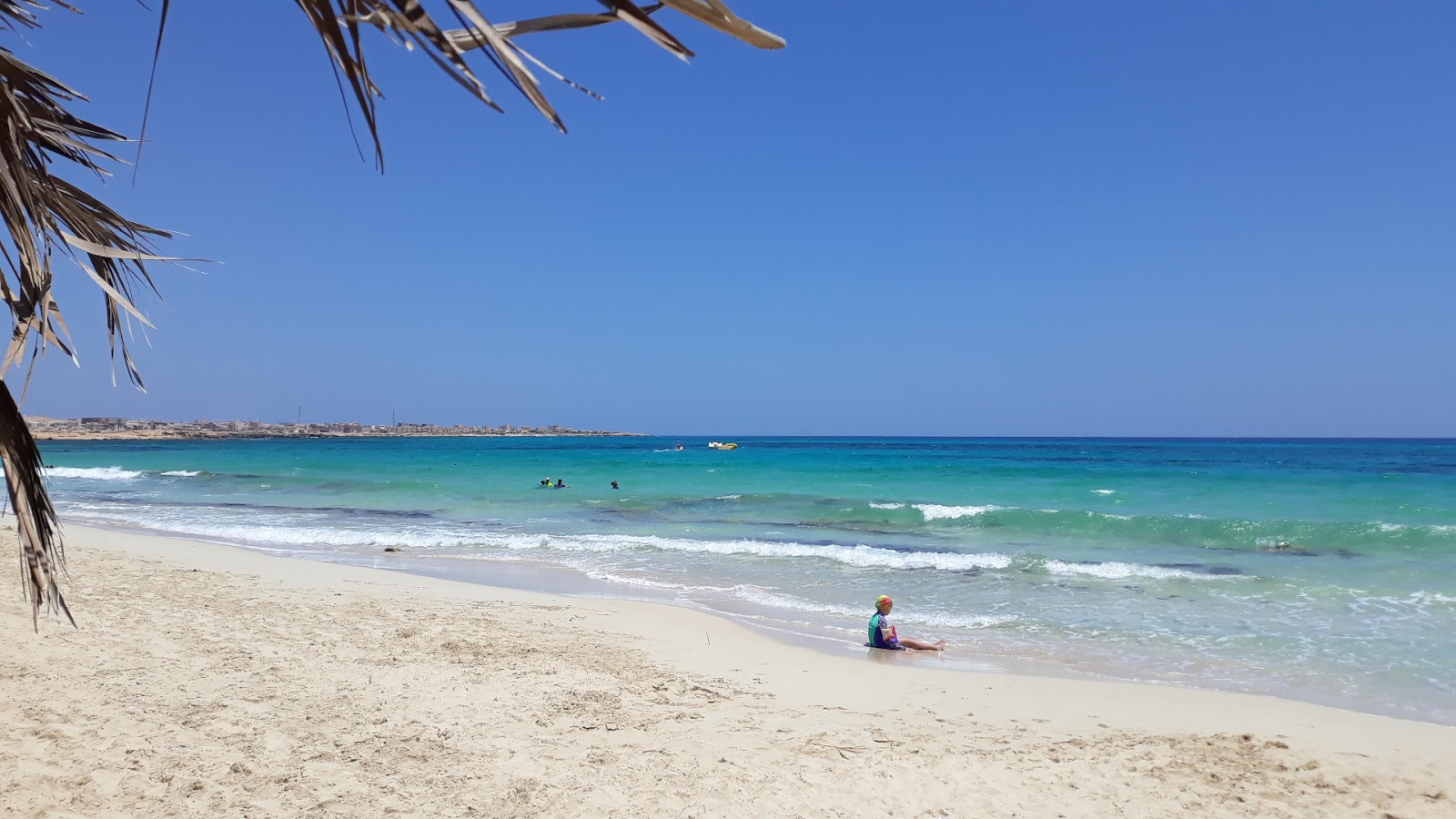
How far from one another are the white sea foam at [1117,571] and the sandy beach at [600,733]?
612cm

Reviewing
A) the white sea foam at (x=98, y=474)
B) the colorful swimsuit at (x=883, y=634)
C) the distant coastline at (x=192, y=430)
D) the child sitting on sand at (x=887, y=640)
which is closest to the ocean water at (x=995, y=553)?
the child sitting on sand at (x=887, y=640)

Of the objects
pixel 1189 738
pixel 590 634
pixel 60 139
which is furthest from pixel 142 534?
pixel 1189 738

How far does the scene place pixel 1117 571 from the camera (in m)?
12.6

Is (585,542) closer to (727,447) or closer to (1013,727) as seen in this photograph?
(1013,727)

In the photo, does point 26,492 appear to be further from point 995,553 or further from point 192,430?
point 192,430

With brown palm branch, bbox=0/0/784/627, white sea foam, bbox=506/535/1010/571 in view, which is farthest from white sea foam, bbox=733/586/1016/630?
brown palm branch, bbox=0/0/784/627

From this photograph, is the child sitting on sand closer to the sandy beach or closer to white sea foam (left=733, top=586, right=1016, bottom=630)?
the sandy beach

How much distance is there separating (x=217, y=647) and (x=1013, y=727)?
18.7 feet

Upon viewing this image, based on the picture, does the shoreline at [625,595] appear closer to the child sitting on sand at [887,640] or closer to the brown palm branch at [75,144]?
the child sitting on sand at [887,640]

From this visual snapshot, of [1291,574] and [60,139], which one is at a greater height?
[60,139]

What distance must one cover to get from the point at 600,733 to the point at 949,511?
17807mm

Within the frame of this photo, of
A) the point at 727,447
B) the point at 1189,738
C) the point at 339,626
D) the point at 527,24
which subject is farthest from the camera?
the point at 727,447

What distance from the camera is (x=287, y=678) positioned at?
17.9 ft

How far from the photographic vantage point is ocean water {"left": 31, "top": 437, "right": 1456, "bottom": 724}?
25.9 feet
